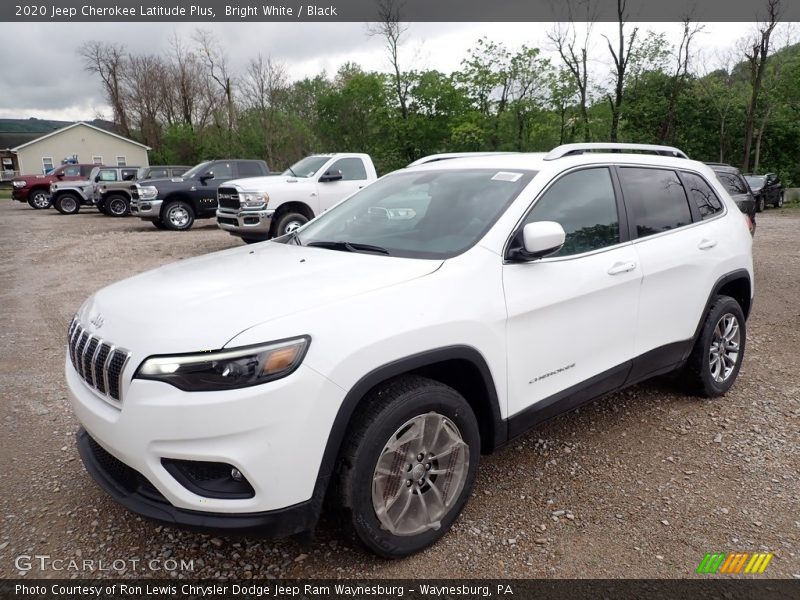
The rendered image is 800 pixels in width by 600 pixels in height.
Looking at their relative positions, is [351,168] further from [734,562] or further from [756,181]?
[756,181]

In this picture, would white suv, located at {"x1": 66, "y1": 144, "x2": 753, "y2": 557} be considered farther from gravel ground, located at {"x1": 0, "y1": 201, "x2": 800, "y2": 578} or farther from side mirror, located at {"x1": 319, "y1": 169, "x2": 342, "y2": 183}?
side mirror, located at {"x1": 319, "y1": 169, "x2": 342, "y2": 183}

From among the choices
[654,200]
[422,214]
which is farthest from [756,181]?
[422,214]

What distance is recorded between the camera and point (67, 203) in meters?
22.4

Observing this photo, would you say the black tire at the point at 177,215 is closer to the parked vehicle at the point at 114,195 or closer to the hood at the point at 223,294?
the parked vehicle at the point at 114,195

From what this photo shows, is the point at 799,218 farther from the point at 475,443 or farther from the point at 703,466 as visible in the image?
the point at 475,443

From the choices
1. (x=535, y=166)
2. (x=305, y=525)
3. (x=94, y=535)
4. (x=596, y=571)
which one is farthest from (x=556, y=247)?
(x=94, y=535)

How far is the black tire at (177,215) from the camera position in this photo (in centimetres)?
1531

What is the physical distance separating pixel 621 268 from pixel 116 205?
21530mm

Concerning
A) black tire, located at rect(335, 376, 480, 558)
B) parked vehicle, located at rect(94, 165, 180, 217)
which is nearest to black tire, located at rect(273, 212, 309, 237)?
black tire, located at rect(335, 376, 480, 558)

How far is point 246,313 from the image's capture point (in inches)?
82.5

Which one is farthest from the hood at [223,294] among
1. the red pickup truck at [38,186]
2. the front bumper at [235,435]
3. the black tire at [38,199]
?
the black tire at [38,199]

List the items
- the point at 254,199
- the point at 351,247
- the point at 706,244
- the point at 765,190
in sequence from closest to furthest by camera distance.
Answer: the point at 351,247 → the point at 706,244 → the point at 254,199 → the point at 765,190

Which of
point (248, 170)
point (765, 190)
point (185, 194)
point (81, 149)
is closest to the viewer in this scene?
point (185, 194)

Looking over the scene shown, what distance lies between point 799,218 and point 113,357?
22.6m
